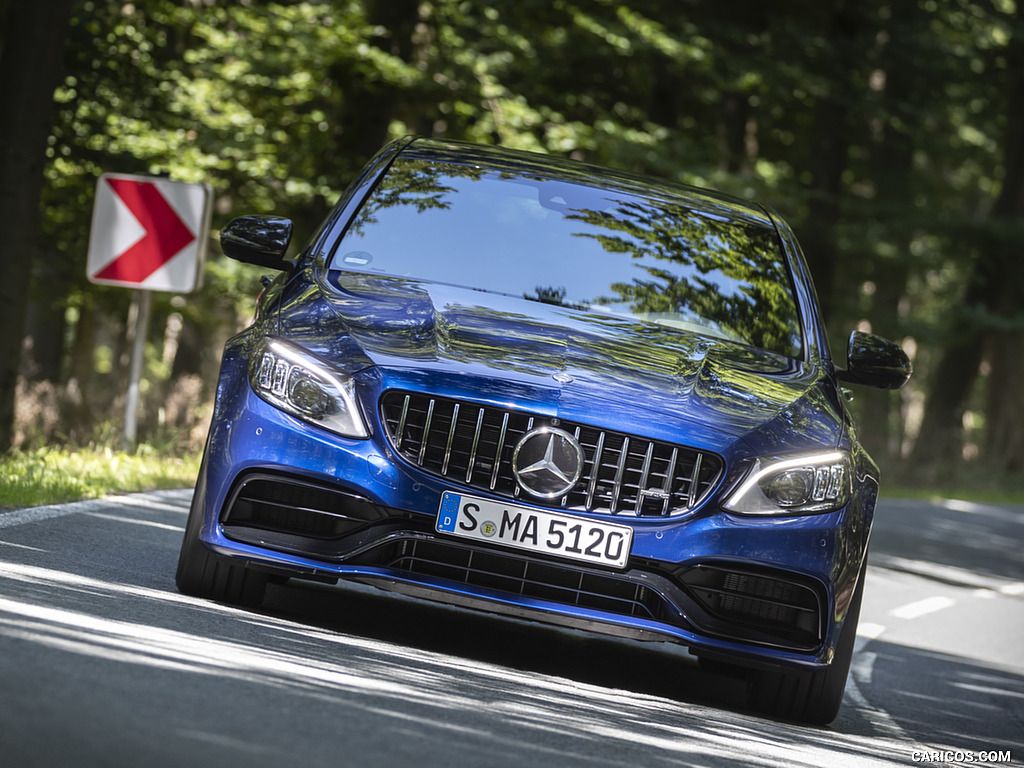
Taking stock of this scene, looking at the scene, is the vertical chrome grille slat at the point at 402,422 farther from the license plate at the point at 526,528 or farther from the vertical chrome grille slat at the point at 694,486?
the vertical chrome grille slat at the point at 694,486

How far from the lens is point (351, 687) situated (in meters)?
4.27

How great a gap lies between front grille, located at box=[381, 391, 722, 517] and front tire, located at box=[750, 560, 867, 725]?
880 millimetres

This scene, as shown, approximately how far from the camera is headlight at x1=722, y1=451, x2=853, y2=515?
5.09 meters

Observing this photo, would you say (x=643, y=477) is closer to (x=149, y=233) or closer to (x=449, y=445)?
(x=449, y=445)

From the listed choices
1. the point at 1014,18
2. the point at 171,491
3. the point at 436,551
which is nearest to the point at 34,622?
the point at 436,551

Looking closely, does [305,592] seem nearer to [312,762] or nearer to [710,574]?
[710,574]

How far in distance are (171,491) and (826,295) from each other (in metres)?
20.8

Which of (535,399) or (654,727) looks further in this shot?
(535,399)

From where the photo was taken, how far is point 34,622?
4379mm

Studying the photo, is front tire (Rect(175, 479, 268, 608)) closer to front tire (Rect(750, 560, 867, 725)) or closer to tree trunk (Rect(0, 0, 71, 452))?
front tire (Rect(750, 560, 867, 725))

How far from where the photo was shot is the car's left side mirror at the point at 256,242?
621 centimetres

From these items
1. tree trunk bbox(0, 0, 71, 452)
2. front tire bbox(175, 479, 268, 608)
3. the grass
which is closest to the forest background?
tree trunk bbox(0, 0, 71, 452)

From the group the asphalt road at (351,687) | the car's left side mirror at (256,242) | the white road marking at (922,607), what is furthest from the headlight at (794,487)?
the white road marking at (922,607)

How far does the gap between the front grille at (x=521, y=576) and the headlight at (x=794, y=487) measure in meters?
0.43
